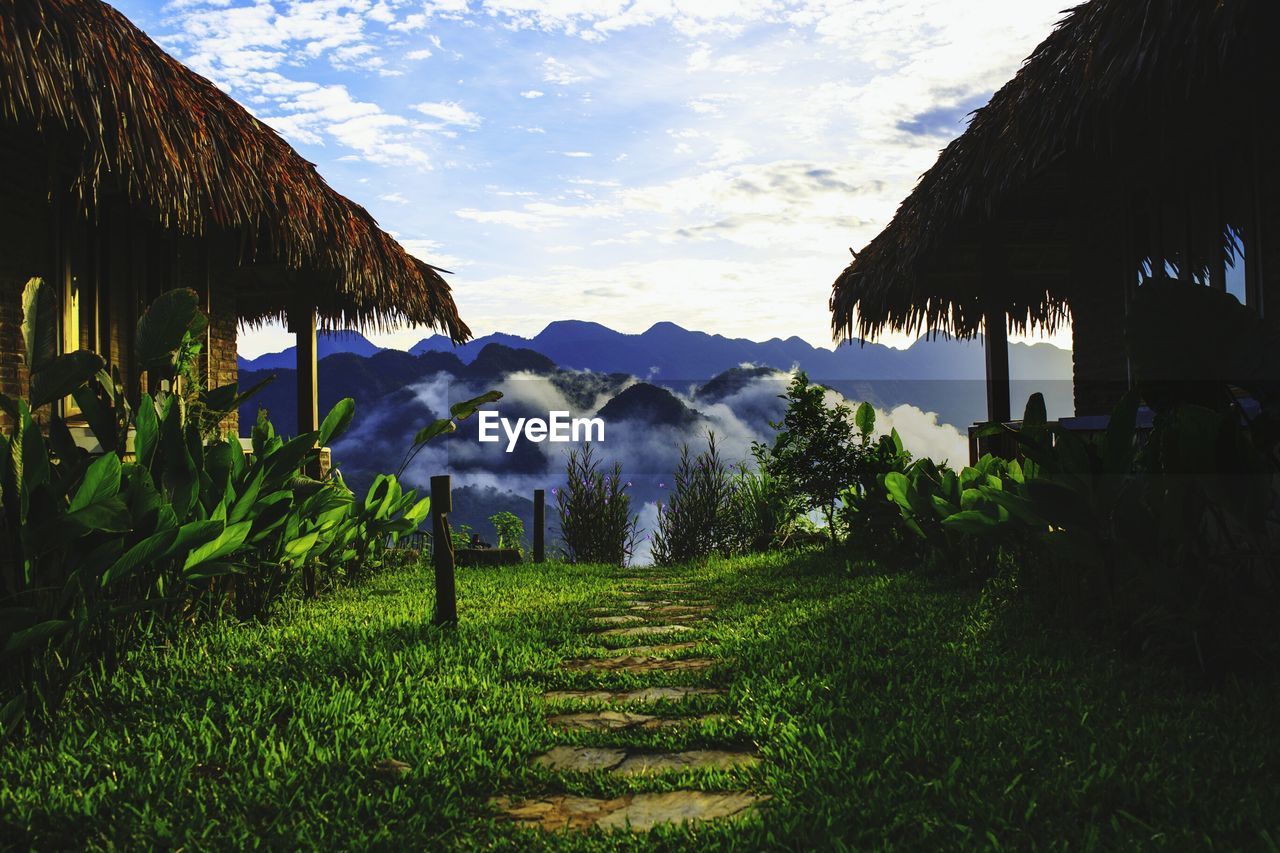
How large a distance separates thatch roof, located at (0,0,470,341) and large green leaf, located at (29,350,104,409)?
5.03ft

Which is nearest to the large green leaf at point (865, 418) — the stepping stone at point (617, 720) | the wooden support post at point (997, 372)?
the wooden support post at point (997, 372)

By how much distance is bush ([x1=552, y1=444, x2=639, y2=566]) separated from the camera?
Result: 9.05 metres

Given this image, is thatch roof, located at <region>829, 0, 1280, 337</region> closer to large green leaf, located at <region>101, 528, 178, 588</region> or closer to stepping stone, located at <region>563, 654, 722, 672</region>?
stepping stone, located at <region>563, 654, 722, 672</region>

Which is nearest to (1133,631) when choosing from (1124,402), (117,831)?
(1124,402)

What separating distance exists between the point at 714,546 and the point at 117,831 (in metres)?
7.06

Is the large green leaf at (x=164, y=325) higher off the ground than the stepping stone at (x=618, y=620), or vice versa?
the large green leaf at (x=164, y=325)

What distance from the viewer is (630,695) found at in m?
3.31

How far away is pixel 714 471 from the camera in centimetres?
906

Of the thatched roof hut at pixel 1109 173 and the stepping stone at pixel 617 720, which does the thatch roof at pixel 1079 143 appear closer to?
the thatched roof hut at pixel 1109 173

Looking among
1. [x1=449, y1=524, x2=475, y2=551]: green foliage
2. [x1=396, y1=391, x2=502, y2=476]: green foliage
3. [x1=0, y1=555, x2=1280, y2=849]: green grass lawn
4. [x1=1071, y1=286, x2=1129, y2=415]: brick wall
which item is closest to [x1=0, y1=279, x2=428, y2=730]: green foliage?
[x1=0, y1=555, x2=1280, y2=849]: green grass lawn

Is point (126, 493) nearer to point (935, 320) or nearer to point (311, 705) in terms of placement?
point (311, 705)

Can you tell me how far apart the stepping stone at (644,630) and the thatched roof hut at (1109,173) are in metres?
3.20

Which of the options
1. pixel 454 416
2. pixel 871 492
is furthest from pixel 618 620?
pixel 871 492

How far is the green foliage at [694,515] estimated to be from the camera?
8.91 meters
